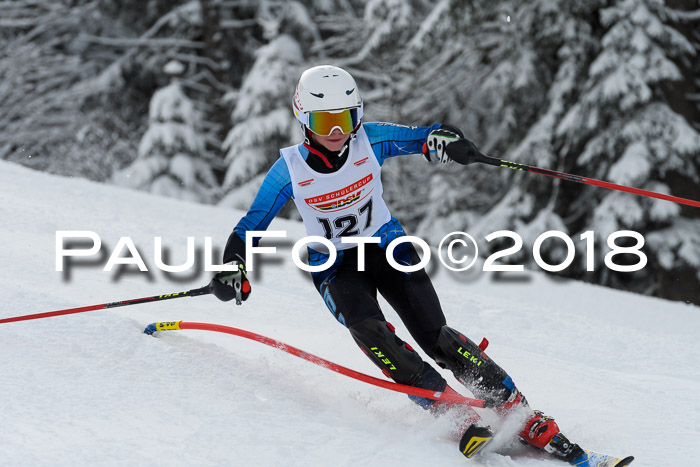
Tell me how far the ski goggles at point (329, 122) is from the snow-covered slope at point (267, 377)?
3.66ft

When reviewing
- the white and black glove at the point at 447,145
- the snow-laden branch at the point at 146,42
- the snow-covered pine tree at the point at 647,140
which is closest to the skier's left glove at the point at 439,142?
the white and black glove at the point at 447,145

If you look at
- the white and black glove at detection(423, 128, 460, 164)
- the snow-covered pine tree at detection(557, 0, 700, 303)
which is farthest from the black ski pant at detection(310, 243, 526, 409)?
the snow-covered pine tree at detection(557, 0, 700, 303)

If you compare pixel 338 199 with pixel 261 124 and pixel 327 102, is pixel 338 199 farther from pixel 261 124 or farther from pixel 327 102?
pixel 261 124

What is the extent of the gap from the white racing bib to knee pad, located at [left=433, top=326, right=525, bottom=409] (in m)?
0.64

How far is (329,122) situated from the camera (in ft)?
10.6

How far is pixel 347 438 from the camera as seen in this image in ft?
9.02

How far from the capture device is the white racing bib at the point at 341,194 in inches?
130

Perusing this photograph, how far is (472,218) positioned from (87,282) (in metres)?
9.23

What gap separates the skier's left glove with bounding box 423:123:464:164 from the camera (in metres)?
3.34

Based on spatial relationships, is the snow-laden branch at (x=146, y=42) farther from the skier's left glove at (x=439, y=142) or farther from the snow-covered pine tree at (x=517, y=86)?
the skier's left glove at (x=439, y=142)

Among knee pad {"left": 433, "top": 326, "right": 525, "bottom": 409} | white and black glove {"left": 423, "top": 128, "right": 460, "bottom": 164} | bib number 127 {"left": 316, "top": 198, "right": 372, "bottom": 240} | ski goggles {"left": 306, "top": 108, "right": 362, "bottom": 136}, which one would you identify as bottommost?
knee pad {"left": 433, "top": 326, "right": 525, "bottom": 409}

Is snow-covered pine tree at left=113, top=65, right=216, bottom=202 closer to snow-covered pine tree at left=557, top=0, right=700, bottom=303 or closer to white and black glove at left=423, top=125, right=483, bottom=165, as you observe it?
snow-covered pine tree at left=557, top=0, right=700, bottom=303

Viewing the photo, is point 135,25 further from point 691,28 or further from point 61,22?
point 691,28

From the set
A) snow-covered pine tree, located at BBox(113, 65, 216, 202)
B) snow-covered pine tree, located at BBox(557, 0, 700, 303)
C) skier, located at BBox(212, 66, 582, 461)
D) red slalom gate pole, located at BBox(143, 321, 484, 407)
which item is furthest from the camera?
snow-covered pine tree, located at BBox(113, 65, 216, 202)
